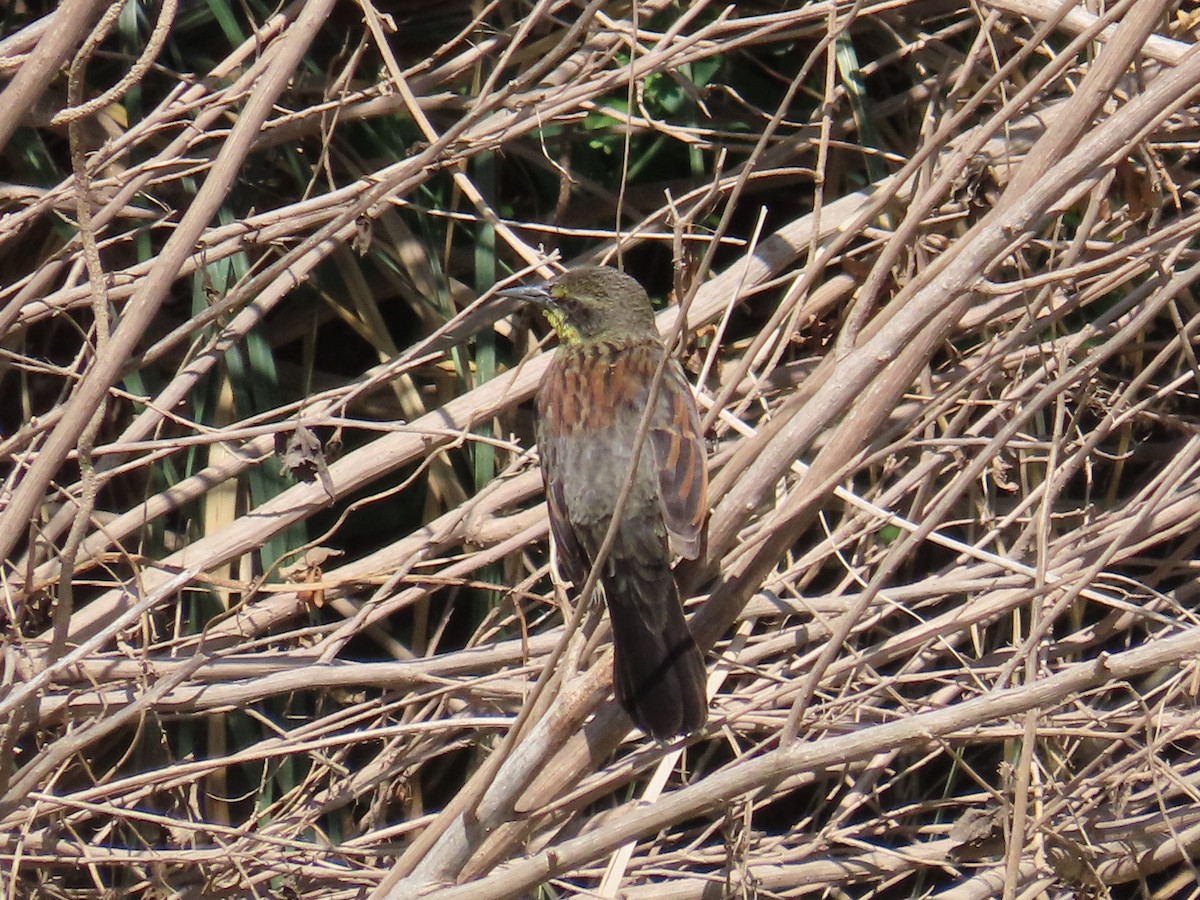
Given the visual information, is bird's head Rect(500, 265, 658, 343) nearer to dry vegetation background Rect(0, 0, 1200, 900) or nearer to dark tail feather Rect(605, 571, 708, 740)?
dry vegetation background Rect(0, 0, 1200, 900)

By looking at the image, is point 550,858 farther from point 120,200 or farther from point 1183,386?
point 1183,386

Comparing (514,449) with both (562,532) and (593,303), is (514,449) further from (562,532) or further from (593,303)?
(593,303)

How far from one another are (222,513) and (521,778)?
169 centimetres

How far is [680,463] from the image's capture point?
11.9ft

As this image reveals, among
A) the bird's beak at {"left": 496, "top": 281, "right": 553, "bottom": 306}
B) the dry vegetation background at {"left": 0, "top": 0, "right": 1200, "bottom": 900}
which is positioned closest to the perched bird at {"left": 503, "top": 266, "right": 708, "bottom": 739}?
the bird's beak at {"left": 496, "top": 281, "right": 553, "bottom": 306}

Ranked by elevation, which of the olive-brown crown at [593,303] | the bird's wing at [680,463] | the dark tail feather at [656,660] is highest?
the olive-brown crown at [593,303]

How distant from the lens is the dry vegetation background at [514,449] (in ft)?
12.0

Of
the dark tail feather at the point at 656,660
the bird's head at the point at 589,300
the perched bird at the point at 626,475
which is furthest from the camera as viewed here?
the bird's head at the point at 589,300

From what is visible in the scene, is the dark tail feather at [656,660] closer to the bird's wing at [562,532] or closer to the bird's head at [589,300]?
the bird's wing at [562,532]

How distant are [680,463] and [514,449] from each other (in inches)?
17.6

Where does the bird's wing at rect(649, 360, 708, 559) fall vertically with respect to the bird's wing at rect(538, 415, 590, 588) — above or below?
above

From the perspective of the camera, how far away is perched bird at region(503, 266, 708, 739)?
10.8 feet

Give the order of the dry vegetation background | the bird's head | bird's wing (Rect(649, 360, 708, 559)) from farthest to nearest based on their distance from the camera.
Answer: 1. the bird's head
2. the dry vegetation background
3. bird's wing (Rect(649, 360, 708, 559))

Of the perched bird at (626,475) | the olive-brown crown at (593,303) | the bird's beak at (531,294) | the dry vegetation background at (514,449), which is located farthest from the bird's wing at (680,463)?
the bird's beak at (531,294)
